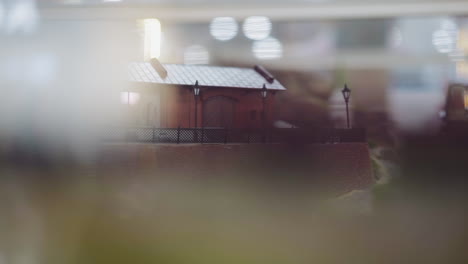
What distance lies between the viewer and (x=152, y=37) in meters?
1.36

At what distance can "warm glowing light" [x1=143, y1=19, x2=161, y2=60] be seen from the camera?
135 cm

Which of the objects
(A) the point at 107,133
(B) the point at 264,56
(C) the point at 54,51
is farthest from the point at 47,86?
(B) the point at 264,56

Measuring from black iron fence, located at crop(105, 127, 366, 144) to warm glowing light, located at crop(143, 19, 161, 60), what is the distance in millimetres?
302

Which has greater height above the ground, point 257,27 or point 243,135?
point 257,27

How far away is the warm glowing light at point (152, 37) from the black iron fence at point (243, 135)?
0.30 m

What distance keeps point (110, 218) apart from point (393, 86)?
1161 millimetres

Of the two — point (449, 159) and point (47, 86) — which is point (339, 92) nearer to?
point (449, 159)

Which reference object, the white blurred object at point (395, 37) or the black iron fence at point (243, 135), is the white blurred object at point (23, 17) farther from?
the white blurred object at point (395, 37)

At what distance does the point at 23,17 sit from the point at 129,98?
1.94ft

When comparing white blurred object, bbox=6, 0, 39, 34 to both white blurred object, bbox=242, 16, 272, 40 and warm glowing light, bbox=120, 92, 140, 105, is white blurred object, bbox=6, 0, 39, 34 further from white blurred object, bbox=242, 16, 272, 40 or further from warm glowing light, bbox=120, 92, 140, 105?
white blurred object, bbox=242, 16, 272, 40

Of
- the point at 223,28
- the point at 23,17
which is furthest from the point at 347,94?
the point at 23,17

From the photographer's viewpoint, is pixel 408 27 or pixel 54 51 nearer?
pixel 408 27

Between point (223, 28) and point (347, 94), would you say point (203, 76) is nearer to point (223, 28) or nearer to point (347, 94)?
point (223, 28)

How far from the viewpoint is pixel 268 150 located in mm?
1304
